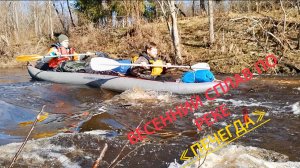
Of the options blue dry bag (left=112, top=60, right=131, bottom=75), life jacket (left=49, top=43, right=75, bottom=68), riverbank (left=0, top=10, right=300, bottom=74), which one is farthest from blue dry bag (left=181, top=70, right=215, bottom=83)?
life jacket (left=49, top=43, right=75, bottom=68)

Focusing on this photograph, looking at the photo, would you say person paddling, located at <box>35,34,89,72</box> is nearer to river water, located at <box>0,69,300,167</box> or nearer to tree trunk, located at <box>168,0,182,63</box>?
river water, located at <box>0,69,300,167</box>

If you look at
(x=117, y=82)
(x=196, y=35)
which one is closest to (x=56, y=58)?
(x=117, y=82)

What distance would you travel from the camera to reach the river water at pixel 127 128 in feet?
12.5

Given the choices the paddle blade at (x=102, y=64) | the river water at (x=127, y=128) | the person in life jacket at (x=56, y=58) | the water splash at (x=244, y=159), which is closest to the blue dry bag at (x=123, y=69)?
the paddle blade at (x=102, y=64)

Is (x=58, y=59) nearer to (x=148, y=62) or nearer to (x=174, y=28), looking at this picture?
(x=148, y=62)

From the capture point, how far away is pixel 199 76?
24.5ft

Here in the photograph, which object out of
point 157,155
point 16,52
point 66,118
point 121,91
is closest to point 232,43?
point 121,91

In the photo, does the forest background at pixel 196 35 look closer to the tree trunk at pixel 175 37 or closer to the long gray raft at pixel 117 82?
the tree trunk at pixel 175 37

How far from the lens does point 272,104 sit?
21.4 ft

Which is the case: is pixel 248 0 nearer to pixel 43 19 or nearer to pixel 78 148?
pixel 78 148

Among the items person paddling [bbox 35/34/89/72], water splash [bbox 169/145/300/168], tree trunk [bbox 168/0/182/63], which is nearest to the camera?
water splash [bbox 169/145/300/168]

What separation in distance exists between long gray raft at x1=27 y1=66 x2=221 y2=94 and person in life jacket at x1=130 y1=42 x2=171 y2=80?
29 centimetres

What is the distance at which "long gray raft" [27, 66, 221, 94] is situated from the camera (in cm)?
737

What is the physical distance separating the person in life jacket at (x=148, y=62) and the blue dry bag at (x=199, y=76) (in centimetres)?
58
